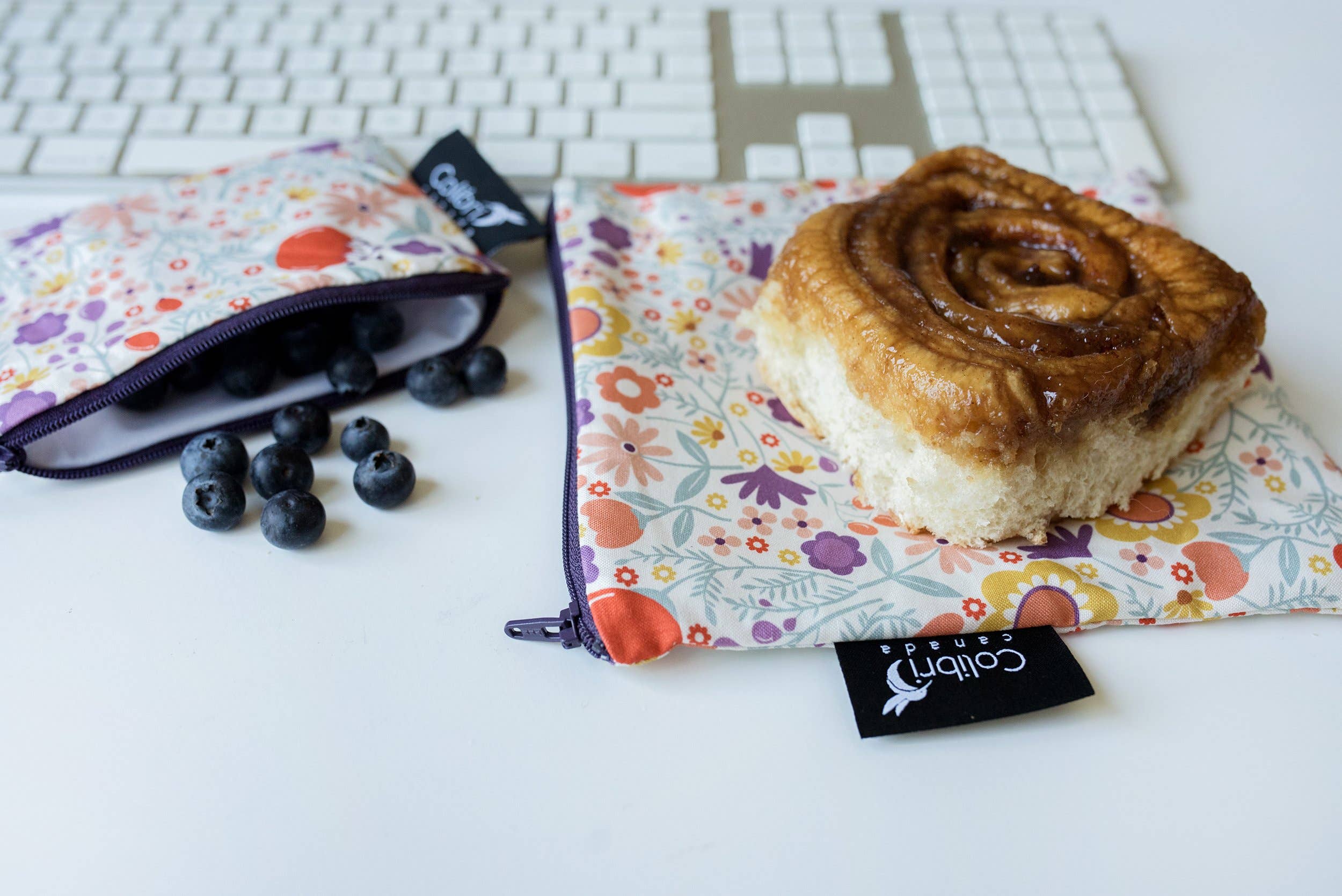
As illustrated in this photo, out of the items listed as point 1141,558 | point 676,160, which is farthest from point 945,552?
point 676,160

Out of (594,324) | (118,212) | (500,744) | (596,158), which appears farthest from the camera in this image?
(596,158)

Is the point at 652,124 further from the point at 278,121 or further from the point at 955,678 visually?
the point at 955,678

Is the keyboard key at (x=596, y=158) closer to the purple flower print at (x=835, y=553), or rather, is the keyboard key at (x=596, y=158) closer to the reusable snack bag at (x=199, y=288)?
the reusable snack bag at (x=199, y=288)

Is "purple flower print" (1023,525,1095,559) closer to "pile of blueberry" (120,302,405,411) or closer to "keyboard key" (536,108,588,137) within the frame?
"pile of blueberry" (120,302,405,411)

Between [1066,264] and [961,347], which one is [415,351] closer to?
[961,347]

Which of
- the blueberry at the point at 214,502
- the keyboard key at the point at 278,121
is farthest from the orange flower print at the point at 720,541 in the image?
the keyboard key at the point at 278,121

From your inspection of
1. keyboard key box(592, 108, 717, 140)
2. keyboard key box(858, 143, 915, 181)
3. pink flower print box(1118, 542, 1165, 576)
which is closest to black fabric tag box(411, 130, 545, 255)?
keyboard key box(592, 108, 717, 140)

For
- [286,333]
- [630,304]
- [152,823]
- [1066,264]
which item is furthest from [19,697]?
[1066,264]
